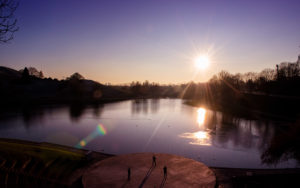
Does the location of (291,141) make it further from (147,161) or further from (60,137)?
(60,137)

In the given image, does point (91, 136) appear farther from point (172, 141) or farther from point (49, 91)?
point (49, 91)

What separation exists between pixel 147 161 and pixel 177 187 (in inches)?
123

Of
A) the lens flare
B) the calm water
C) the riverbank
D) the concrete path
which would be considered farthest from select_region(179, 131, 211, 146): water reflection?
the lens flare

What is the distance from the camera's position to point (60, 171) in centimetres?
1005

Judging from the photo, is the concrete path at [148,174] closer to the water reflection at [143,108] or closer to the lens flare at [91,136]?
the lens flare at [91,136]

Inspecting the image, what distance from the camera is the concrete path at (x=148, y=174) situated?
7648 mm

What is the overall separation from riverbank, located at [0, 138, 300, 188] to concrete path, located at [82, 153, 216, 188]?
1.23m

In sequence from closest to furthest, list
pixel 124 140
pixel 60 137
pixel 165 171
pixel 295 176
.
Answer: pixel 165 171 < pixel 295 176 < pixel 124 140 < pixel 60 137

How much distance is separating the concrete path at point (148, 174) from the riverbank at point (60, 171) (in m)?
1.23

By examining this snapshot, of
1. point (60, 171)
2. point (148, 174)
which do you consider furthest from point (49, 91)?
point (148, 174)

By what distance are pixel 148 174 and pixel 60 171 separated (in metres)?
5.38

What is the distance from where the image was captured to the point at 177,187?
24.1 ft

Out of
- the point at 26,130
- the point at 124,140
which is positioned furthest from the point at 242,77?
the point at 26,130

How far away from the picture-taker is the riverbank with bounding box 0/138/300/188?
7789 millimetres
